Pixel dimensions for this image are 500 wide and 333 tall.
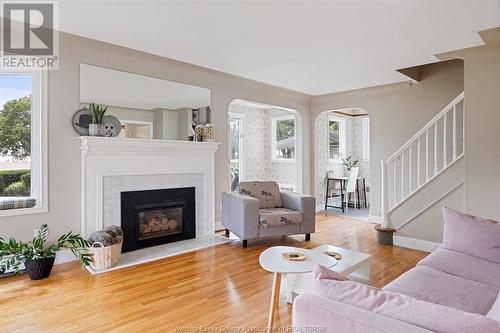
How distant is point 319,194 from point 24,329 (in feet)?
18.5

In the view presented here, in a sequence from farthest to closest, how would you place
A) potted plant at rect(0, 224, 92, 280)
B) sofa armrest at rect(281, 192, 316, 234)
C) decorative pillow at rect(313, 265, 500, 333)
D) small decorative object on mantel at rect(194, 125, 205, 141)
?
small decorative object on mantel at rect(194, 125, 205, 141)
sofa armrest at rect(281, 192, 316, 234)
potted plant at rect(0, 224, 92, 280)
decorative pillow at rect(313, 265, 500, 333)

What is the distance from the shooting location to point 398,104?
5.20 meters

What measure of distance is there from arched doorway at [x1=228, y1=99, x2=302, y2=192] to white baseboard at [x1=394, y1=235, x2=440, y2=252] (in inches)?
110

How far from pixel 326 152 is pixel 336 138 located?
0.72m

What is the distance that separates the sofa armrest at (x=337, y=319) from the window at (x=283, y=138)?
244 inches

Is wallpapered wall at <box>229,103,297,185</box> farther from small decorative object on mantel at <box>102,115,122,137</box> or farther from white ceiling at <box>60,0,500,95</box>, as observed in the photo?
small decorative object on mantel at <box>102,115,122,137</box>

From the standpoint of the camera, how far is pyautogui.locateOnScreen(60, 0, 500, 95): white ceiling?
8.36 feet

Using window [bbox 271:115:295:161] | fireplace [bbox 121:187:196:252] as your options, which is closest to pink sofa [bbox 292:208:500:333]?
fireplace [bbox 121:187:196:252]

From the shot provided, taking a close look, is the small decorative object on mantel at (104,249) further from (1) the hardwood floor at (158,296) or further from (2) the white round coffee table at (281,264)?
(2) the white round coffee table at (281,264)

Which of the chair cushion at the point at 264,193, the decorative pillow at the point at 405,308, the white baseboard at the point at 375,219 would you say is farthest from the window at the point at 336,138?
the decorative pillow at the point at 405,308

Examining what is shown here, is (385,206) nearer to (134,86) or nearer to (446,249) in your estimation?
(446,249)

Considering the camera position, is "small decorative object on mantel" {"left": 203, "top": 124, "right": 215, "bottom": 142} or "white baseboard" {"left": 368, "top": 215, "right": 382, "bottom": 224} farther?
"white baseboard" {"left": 368, "top": 215, "right": 382, "bottom": 224}

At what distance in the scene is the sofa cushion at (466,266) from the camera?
1.95 meters

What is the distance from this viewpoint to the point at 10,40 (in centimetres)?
292
